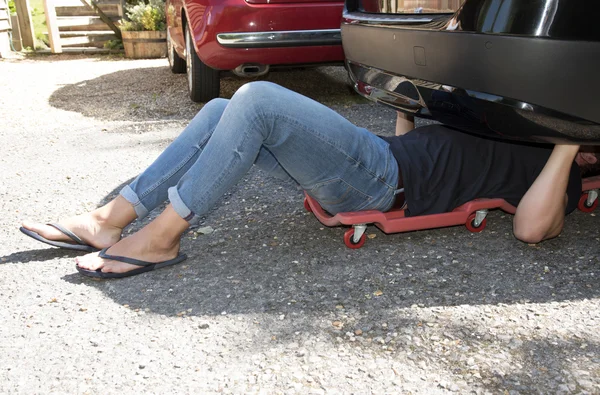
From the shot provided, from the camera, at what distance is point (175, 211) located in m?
2.34

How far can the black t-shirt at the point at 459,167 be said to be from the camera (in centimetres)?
246

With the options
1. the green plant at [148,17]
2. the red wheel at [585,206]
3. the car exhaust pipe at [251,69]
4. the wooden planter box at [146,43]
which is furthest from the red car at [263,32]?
the wooden planter box at [146,43]

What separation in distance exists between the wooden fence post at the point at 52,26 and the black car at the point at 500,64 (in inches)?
354

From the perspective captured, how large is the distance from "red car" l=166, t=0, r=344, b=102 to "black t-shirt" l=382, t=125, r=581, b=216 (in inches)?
97.7

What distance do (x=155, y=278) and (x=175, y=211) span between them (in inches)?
11.2

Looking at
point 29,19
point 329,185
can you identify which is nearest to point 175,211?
point 329,185

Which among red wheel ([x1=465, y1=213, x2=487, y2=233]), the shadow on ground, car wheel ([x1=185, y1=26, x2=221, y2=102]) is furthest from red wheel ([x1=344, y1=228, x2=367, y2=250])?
car wheel ([x1=185, y1=26, x2=221, y2=102])

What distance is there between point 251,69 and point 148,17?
4746 millimetres

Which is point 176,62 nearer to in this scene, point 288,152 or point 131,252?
point 131,252

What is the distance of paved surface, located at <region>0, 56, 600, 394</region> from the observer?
5.97ft

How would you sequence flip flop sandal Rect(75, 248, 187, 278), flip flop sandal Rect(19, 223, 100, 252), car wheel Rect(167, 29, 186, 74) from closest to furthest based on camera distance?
flip flop sandal Rect(75, 248, 187, 278), flip flop sandal Rect(19, 223, 100, 252), car wheel Rect(167, 29, 186, 74)

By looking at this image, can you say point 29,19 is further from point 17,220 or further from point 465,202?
point 465,202

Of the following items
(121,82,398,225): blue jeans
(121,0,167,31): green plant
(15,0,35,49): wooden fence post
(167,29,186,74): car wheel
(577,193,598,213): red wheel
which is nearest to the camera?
(121,82,398,225): blue jeans

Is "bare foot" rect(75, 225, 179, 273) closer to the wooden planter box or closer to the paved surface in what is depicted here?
the paved surface
